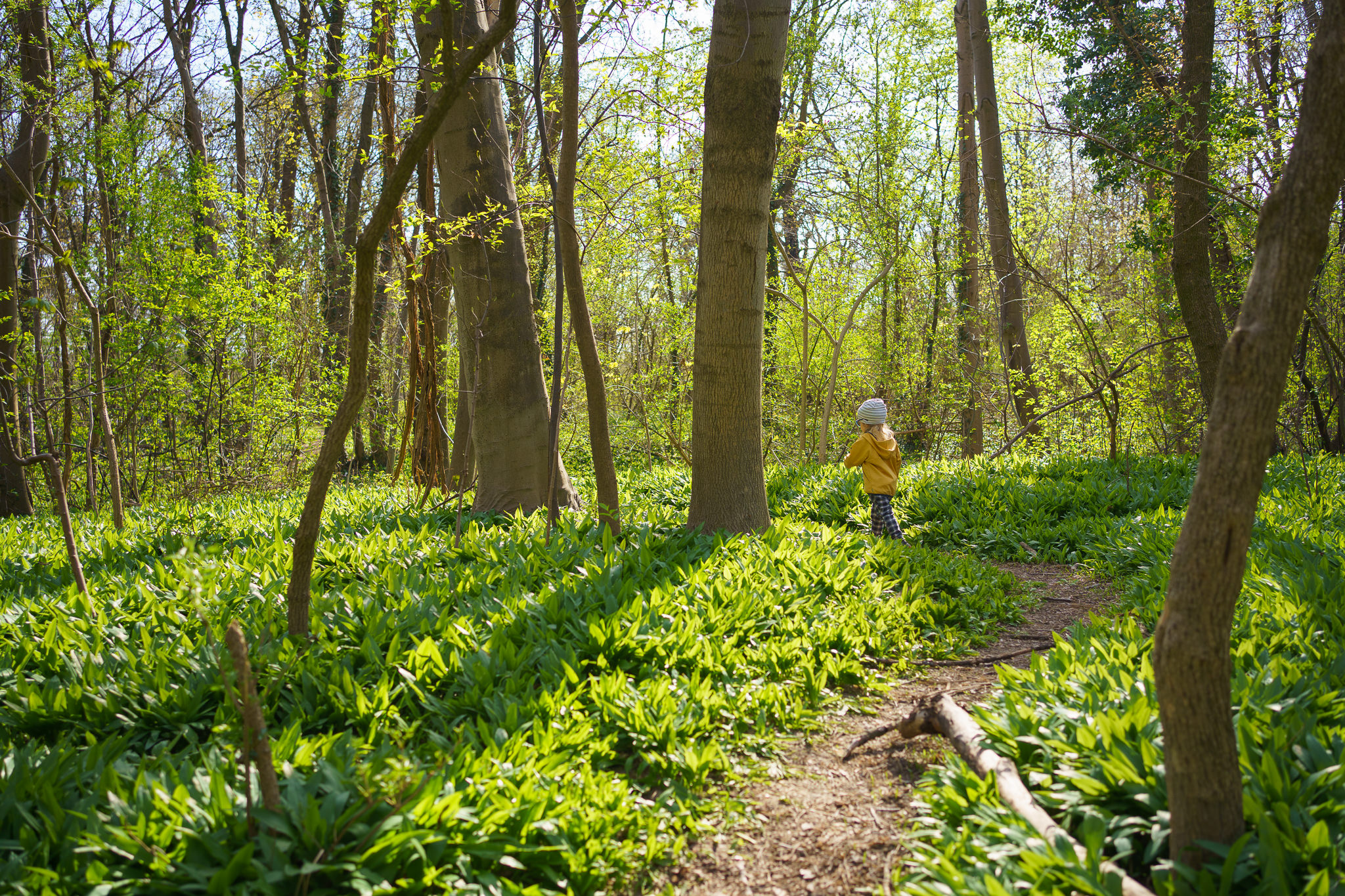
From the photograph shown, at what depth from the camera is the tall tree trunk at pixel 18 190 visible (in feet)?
30.3

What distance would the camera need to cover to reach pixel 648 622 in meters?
3.95

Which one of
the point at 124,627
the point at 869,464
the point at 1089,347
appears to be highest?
the point at 1089,347

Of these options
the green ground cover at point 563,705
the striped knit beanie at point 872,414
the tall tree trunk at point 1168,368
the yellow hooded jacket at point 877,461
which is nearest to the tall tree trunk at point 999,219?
the tall tree trunk at point 1168,368

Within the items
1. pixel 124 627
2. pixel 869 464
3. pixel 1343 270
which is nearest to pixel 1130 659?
pixel 869 464

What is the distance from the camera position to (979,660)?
14.3 feet

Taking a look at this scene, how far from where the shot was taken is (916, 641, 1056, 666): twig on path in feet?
14.2

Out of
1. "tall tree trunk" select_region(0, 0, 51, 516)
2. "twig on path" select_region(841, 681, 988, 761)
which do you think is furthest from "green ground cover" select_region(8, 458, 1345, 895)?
"tall tree trunk" select_region(0, 0, 51, 516)

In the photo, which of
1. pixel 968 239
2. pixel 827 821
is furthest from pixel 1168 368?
pixel 827 821

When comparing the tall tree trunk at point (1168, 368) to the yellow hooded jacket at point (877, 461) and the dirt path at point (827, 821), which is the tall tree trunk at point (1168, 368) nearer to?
the yellow hooded jacket at point (877, 461)

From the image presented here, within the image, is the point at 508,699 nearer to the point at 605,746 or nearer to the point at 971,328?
the point at 605,746

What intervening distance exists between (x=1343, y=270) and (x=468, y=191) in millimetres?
10849

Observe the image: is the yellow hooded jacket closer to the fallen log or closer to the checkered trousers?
the checkered trousers

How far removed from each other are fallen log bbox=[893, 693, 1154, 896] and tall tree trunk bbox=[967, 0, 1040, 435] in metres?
10.0

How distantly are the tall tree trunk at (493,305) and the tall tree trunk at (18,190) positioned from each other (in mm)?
5707
